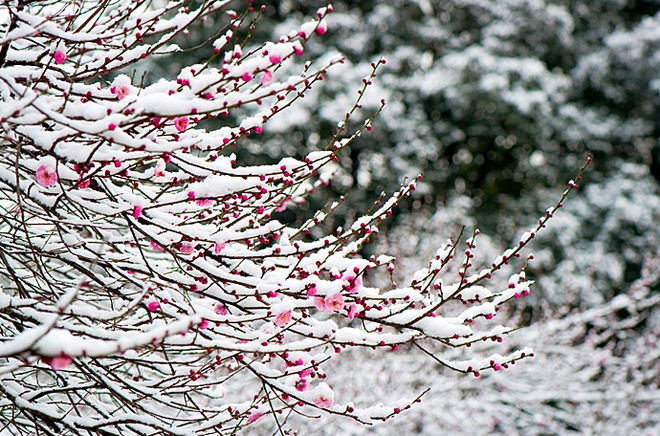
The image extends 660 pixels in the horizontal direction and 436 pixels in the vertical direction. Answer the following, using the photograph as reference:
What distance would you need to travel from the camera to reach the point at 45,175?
195 cm

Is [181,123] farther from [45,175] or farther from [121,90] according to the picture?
[45,175]

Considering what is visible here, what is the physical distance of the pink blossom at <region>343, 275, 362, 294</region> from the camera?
2.08 meters

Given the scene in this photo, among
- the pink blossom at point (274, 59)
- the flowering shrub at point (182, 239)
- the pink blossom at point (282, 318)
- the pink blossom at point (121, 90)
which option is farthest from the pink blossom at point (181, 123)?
the pink blossom at point (282, 318)

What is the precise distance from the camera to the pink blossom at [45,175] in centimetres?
194

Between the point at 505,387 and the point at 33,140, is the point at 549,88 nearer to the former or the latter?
the point at 505,387

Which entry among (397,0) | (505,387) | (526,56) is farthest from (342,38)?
(505,387)

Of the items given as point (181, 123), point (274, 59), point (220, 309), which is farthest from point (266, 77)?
point (220, 309)

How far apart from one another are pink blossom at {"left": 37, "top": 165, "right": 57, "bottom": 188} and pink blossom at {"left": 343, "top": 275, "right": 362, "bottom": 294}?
929mm

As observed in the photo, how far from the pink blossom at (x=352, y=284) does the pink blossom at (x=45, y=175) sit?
929 millimetres

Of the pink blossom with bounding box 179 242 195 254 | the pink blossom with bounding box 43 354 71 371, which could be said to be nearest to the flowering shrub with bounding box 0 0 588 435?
the pink blossom with bounding box 179 242 195 254

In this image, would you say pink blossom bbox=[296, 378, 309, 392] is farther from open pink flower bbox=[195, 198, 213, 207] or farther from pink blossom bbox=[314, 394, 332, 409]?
open pink flower bbox=[195, 198, 213, 207]

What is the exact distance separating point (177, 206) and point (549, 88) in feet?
34.5

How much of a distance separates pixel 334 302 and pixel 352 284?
0.09 meters

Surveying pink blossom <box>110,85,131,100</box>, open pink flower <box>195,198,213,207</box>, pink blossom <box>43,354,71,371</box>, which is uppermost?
pink blossom <box>110,85,131,100</box>
